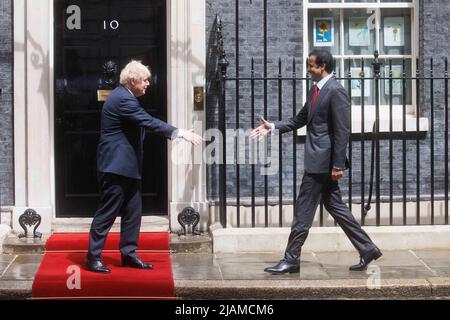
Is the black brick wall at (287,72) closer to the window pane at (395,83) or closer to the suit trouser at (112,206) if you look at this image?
the window pane at (395,83)

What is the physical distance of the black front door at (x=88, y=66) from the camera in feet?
30.9

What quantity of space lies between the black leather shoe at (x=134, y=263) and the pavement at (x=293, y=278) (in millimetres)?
252

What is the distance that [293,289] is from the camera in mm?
7402

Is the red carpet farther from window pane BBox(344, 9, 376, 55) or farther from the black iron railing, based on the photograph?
window pane BBox(344, 9, 376, 55)

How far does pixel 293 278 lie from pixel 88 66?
3239 mm

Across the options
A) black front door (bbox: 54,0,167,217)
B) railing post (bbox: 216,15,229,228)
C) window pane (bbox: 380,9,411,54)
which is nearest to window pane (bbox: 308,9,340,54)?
window pane (bbox: 380,9,411,54)

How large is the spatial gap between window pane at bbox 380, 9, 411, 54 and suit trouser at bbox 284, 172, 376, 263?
8.40 feet

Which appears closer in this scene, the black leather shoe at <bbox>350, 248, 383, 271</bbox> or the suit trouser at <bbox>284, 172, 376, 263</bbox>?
the suit trouser at <bbox>284, 172, 376, 263</bbox>

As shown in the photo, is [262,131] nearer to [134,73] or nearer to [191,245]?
[134,73]

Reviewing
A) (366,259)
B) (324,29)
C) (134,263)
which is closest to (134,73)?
(134,263)

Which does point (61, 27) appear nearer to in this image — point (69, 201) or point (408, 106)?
point (69, 201)

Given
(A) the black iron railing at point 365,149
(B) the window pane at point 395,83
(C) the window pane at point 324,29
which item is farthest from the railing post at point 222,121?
(B) the window pane at point 395,83

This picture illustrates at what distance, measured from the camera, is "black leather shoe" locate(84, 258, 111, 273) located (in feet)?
→ 25.4

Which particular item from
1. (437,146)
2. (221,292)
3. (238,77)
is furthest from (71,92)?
(437,146)
